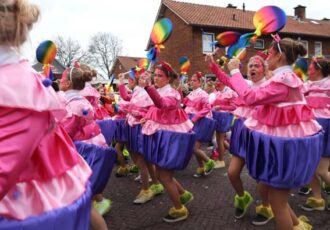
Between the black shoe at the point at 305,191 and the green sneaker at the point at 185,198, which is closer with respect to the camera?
the green sneaker at the point at 185,198

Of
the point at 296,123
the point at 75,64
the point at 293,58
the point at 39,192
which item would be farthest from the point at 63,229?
the point at 75,64

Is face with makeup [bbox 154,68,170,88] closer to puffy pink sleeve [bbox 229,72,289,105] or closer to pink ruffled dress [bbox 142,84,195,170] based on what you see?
pink ruffled dress [bbox 142,84,195,170]

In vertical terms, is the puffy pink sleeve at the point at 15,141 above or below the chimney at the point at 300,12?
below

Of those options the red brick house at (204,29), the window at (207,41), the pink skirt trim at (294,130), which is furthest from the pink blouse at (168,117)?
the window at (207,41)

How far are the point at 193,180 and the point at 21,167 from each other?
5685 mm

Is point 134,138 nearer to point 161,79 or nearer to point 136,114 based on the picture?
point 136,114

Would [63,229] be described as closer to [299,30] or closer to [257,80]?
[257,80]

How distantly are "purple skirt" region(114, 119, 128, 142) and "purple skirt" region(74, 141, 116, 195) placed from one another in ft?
9.80

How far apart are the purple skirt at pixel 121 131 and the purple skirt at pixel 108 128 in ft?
0.26

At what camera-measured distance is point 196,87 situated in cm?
886

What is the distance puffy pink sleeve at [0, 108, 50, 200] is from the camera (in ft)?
5.18

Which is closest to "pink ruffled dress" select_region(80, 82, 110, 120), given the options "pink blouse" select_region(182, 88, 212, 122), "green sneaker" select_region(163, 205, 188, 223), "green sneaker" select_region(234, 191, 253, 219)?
"pink blouse" select_region(182, 88, 212, 122)

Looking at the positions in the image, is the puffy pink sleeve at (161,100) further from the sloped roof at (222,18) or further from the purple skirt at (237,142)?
the sloped roof at (222,18)

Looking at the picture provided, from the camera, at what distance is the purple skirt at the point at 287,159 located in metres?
3.45
